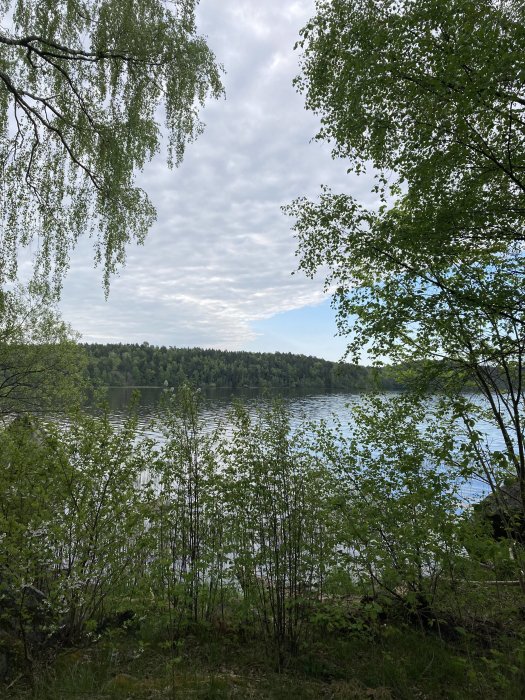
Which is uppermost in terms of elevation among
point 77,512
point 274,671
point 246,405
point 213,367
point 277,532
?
point 213,367

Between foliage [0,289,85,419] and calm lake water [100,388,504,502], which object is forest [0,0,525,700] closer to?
calm lake water [100,388,504,502]

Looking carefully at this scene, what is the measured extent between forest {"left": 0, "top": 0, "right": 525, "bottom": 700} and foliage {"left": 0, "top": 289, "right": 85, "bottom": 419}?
10799 millimetres

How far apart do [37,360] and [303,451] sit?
1551 cm

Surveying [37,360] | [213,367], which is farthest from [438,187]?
[213,367]

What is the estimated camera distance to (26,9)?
6.50 m

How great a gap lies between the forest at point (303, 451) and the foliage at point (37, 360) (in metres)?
10.8

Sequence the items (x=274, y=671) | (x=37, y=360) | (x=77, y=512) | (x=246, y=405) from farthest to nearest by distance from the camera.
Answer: (x=37, y=360)
(x=246, y=405)
(x=274, y=671)
(x=77, y=512)

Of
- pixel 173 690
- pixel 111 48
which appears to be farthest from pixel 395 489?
pixel 111 48

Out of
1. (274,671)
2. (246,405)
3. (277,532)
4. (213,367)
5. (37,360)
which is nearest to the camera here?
(274,671)

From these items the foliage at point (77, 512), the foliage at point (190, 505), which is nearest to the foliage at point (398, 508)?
the foliage at point (190, 505)

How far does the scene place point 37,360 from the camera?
698 inches

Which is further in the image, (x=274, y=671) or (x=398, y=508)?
(x=398, y=508)

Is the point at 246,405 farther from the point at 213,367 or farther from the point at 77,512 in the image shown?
the point at 213,367

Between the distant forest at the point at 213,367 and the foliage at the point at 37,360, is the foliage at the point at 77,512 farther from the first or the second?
the distant forest at the point at 213,367
